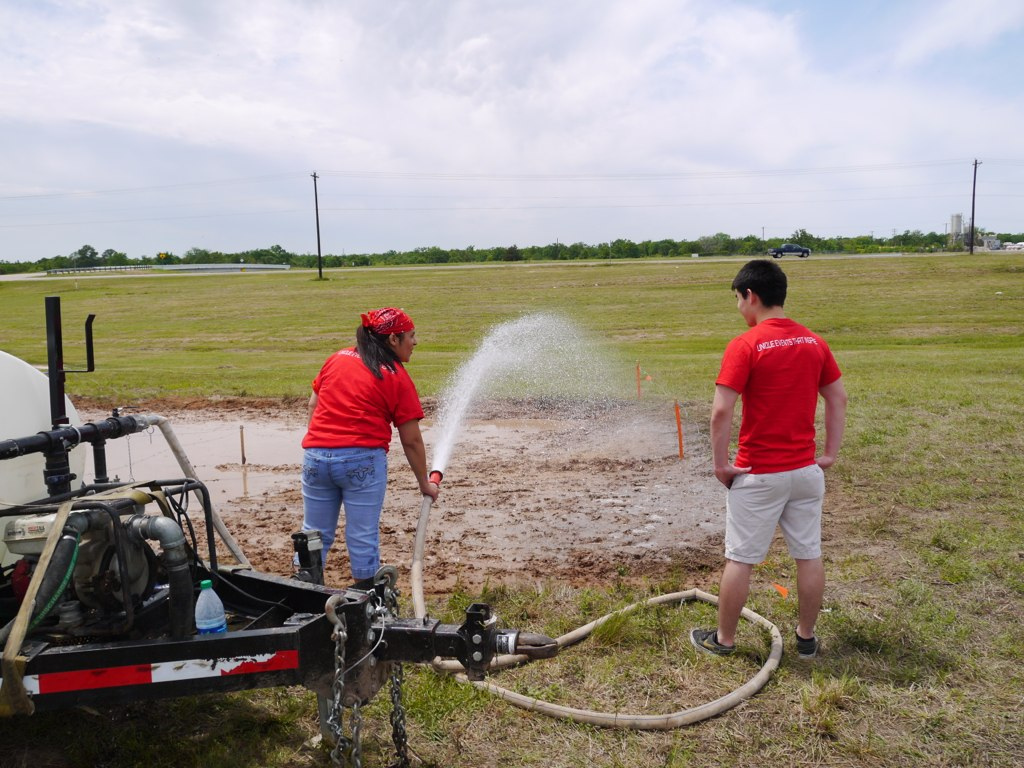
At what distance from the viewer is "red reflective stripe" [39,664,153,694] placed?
3.13m

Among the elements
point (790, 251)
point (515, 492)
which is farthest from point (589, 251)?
point (515, 492)

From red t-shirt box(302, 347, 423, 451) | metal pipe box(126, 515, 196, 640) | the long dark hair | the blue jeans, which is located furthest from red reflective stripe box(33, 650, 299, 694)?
the long dark hair

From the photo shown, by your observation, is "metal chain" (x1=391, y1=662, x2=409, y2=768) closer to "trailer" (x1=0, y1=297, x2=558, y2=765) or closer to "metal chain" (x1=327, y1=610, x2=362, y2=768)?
"trailer" (x1=0, y1=297, x2=558, y2=765)

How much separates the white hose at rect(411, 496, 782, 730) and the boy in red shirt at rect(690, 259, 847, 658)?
12.9 inches

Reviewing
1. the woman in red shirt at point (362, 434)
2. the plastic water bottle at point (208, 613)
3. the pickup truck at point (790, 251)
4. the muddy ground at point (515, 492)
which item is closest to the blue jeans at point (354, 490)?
the woman in red shirt at point (362, 434)

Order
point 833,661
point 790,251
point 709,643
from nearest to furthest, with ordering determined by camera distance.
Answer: point 833,661 → point 709,643 → point 790,251

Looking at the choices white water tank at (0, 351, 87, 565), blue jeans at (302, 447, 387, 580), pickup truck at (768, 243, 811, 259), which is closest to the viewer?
white water tank at (0, 351, 87, 565)

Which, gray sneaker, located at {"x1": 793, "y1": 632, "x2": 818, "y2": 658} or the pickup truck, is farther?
the pickup truck

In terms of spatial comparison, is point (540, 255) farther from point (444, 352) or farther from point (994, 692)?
point (994, 692)

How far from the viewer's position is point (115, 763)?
3.63 metres

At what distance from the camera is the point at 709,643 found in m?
4.48

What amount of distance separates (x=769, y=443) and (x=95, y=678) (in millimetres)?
3130

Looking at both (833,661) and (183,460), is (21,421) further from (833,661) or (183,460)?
(833,661)

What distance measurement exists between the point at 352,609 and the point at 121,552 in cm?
90
